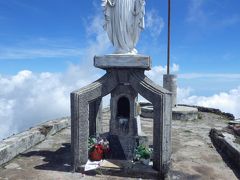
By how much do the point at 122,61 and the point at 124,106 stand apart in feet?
6.62

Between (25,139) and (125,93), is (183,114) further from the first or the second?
(25,139)

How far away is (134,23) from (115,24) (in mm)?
680

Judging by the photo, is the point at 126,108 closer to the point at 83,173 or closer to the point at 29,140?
the point at 83,173

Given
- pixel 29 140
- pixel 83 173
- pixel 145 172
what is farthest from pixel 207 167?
pixel 29 140

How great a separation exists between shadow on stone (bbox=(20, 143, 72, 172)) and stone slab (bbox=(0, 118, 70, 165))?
499mm

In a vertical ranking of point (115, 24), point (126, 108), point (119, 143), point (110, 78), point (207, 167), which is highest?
point (115, 24)

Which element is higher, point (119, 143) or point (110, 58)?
point (110, 58)

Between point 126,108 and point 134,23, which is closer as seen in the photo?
point 134,23

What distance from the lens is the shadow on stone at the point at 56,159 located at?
12.1 metres

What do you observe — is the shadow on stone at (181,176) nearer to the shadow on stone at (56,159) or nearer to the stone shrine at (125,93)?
the stone shrine at (125,93)

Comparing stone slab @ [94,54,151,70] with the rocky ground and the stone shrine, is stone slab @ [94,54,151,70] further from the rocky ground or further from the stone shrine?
the rocky ground

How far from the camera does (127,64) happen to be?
465 inches

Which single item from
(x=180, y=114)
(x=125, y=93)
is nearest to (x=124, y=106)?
(x=125, y=93)

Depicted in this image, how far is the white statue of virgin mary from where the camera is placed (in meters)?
12.0
